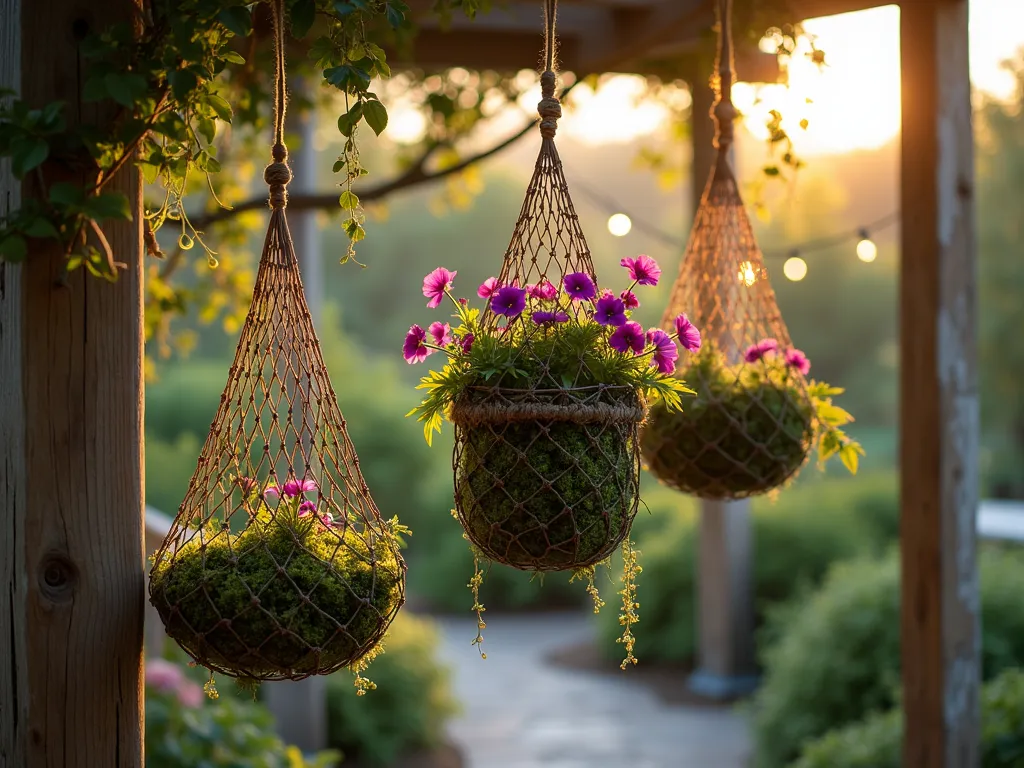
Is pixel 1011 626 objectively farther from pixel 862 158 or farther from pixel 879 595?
pixel 862 158

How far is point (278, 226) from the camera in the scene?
4.48 feet

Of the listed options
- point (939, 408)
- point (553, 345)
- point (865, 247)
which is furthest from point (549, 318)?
point (865, 247)

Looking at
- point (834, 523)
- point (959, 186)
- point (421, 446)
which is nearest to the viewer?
point (959, 186)

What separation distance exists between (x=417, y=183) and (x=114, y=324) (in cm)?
200

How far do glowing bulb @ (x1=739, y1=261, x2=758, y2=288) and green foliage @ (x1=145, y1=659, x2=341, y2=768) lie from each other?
6.03 feet

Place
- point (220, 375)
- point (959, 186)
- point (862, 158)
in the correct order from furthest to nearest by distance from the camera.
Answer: point (862, 158)
point (220, 375)
point (959, 186)

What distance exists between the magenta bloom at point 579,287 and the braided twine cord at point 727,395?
0.46 m

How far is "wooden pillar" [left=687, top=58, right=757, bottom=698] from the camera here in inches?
193

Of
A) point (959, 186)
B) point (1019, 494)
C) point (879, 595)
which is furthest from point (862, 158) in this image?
point (959, 186)

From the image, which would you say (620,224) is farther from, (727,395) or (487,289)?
(487,289)

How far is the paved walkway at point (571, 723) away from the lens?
436 cm

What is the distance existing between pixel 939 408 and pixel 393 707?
2.79 m

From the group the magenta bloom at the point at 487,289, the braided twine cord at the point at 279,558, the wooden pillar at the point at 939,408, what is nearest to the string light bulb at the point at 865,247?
the wooden pillar at the point at 939,408

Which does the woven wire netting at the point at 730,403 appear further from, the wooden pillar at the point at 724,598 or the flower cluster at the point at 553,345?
the wooden pillar at the point at 724,598
